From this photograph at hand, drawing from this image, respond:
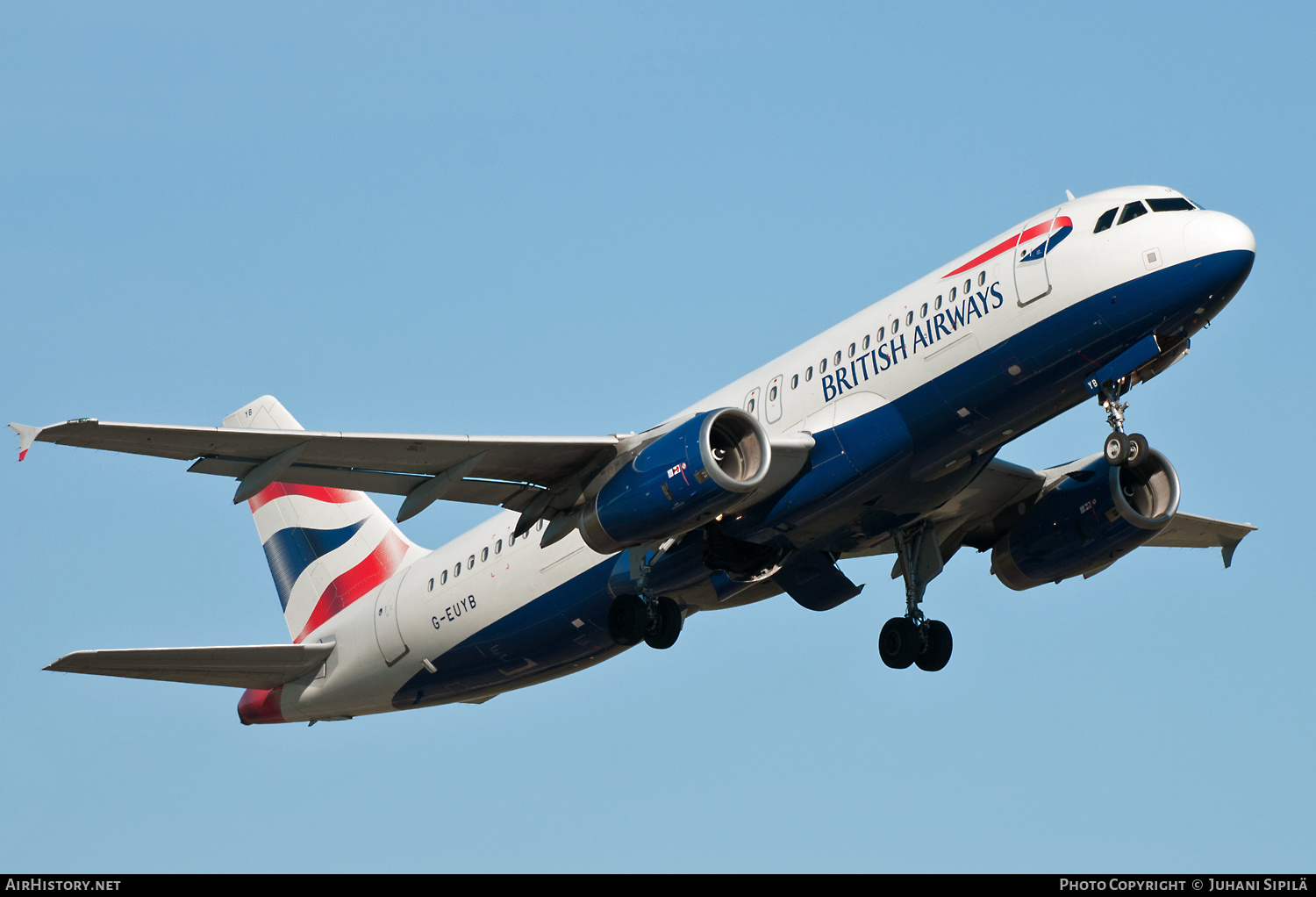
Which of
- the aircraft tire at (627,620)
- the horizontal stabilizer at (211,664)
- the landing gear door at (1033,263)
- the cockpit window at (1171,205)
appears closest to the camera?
the cockpit window at (1171,205)

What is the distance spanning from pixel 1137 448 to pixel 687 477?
275 inches

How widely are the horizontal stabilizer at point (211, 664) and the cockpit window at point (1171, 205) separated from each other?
18.9m

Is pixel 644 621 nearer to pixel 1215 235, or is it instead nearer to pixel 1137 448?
pixel 1137 448

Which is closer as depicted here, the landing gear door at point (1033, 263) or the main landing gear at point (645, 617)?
the landing gear door at point (1033, 263)

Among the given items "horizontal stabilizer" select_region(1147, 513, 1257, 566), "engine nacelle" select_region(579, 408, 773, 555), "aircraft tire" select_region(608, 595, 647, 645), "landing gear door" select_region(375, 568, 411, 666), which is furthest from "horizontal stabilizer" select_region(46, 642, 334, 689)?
"horizontal stabilizer" select_region(1147, 513, 1257, 566)

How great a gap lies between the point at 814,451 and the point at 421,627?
1012 cm

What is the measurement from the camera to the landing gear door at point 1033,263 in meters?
25.2

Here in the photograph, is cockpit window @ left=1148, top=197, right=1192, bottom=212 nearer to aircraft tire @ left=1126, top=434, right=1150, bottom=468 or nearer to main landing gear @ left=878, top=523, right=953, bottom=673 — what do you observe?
aircraft tire @ left=1126, top=434, right=1150, bottom=468

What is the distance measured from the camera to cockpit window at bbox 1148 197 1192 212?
25.0 metres

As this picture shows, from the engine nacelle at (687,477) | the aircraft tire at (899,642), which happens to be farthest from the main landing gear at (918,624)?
the engine nacelle at (687,477)

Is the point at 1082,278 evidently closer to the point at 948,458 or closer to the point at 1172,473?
the point at 948,458

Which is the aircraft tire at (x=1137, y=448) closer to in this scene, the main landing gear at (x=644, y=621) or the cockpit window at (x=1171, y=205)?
the cockpit window at (x=1171, y=205)

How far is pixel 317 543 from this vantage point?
36.8 m
